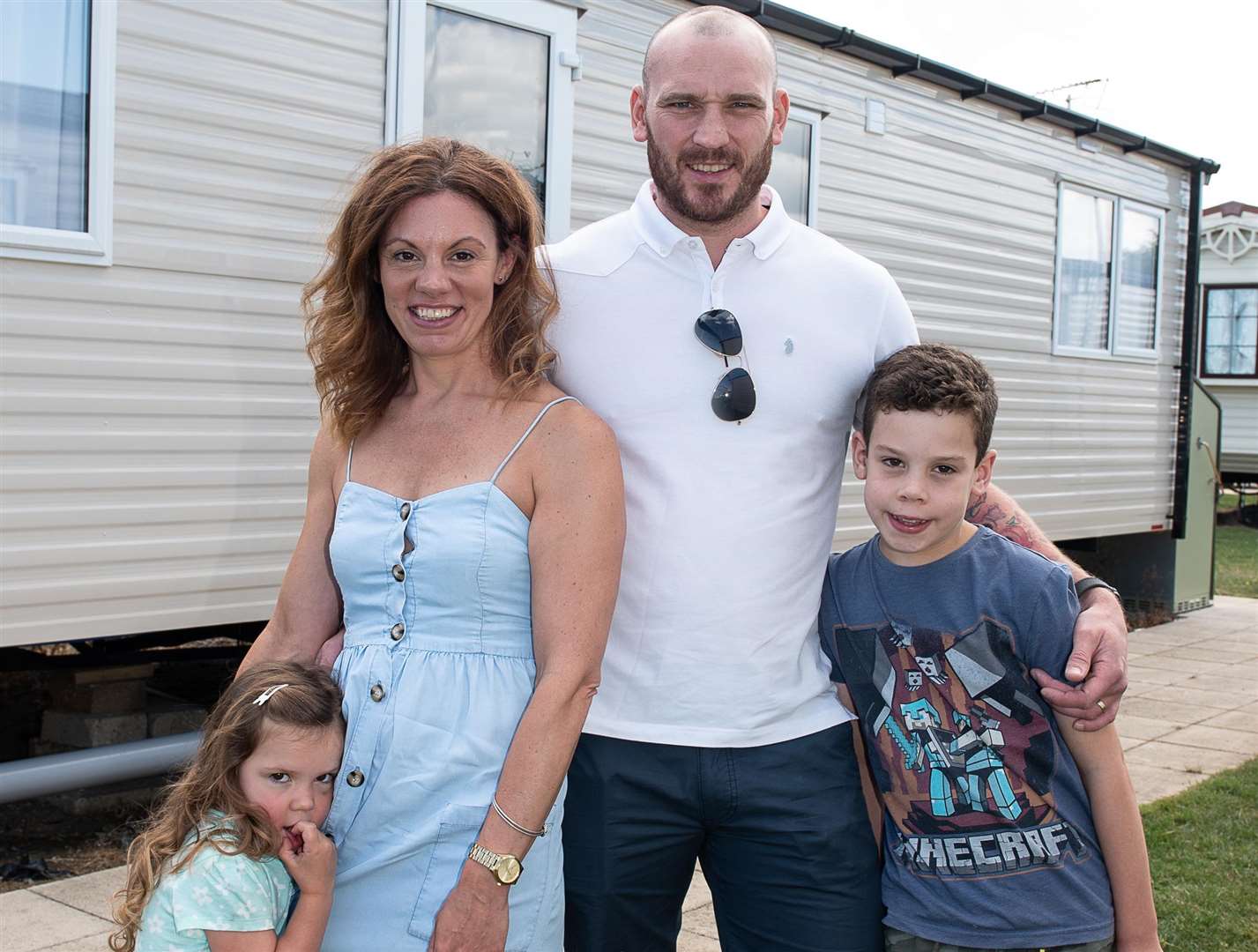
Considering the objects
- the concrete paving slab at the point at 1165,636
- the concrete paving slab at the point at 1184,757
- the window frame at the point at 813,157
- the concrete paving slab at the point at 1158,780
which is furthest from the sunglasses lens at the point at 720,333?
the concrete paving slab at the point at 1165,636

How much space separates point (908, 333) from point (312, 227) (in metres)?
3.04

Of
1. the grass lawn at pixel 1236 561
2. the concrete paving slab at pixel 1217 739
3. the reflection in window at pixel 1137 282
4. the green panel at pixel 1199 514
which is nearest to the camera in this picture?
the concrete paving slab at pixel 1217 739

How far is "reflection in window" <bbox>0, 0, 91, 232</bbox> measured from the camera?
4.00 m

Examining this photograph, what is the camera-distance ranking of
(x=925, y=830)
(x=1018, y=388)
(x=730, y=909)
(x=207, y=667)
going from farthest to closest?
(x=1018, y=388) < (x=207, y=667) < (x=730, y=909) < (x=925, y=830)

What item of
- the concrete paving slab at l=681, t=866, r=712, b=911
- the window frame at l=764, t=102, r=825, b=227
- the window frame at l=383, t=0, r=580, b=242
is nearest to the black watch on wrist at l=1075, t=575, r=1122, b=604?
the concrete paving slab at l=681, t=866, r=712, b=911

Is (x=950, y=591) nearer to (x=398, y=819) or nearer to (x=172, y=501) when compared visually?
(x=398, y=819)

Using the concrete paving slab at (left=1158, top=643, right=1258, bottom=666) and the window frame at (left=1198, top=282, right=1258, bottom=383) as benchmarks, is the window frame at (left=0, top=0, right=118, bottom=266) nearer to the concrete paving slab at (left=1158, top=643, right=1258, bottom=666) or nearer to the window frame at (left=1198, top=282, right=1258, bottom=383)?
the concrete paving slab at (left=1158, top=643, right=1258, bottom=666)

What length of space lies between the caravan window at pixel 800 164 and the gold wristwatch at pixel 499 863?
525cm

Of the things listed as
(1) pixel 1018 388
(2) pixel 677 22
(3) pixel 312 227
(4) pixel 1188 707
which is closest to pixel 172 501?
(3) pixel 312 227

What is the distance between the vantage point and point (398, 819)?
1.79 metres

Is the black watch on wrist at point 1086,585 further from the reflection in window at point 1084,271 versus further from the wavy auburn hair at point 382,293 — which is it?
the reflection in window at point 1084,271

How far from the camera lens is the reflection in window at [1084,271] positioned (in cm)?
890

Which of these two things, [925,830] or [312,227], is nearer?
[925,830]

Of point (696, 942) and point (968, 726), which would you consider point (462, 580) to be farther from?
point (696, 942)
